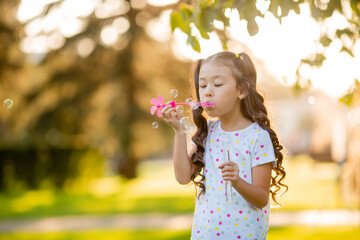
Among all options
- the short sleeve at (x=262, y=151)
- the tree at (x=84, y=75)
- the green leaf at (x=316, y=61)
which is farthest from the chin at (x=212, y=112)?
the tree at (x=84, y=75)

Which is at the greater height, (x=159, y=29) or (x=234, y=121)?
(x=159, y=29)

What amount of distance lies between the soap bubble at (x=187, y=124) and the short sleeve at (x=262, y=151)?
13.8 inches

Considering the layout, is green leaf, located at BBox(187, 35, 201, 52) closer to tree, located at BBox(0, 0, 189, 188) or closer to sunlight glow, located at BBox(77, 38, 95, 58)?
tree, located at BBox(0, 0, 189, 188)

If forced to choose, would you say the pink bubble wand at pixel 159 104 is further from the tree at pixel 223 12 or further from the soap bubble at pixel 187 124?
the tree at pixel 223 12

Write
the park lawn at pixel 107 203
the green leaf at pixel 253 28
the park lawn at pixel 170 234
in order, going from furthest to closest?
the park lawn at pixel 107 203 → the park lawn at pixel 170 234 → the green leaf at pixel 253 28

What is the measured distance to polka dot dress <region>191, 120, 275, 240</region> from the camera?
2.39 metres

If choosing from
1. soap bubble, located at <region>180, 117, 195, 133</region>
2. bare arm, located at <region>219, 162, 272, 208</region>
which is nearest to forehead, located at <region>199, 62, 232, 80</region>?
soap bubble, located at <region>180, 117, 195, 133</region>

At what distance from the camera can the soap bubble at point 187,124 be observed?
2557mm

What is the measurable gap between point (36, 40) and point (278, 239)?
11.0 meters

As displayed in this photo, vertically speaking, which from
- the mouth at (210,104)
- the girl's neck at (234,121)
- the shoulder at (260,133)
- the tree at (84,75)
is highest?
the tree at (84,75)

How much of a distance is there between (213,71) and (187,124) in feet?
1.00

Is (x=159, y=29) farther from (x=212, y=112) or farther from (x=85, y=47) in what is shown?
(x=212, y=112)

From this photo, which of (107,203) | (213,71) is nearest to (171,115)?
(213,71)

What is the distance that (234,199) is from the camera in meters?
2.41
